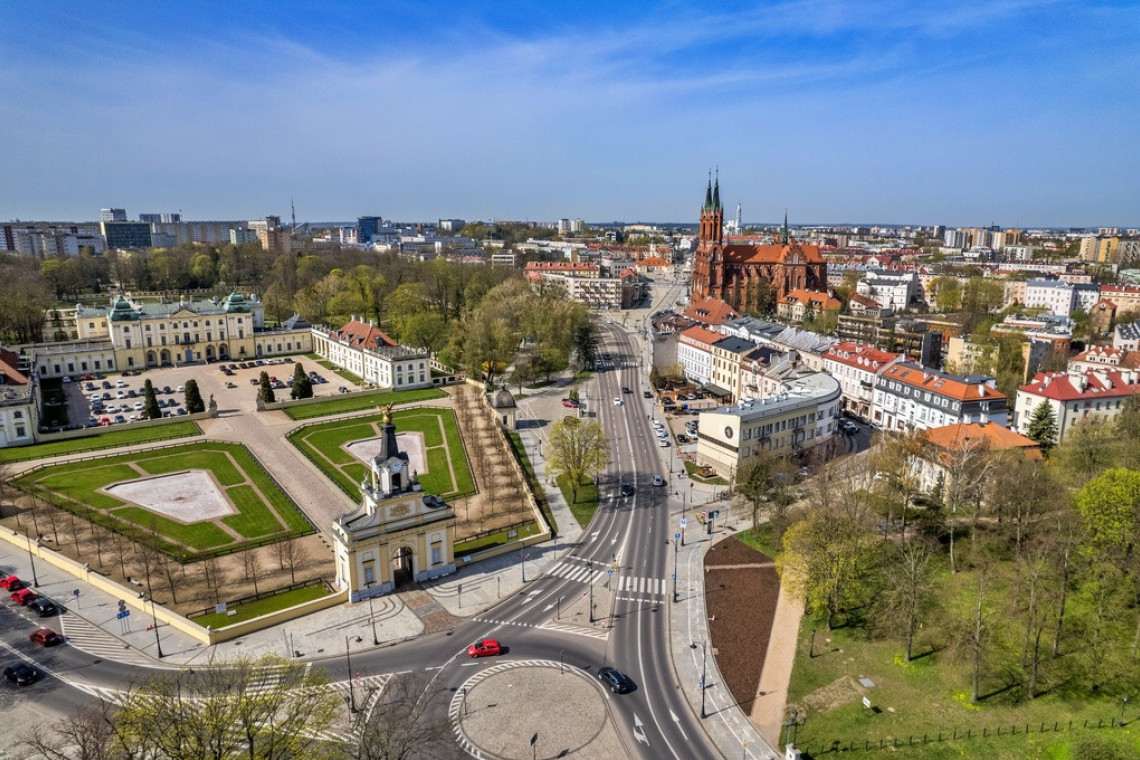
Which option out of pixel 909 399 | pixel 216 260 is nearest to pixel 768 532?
pixel 909 399

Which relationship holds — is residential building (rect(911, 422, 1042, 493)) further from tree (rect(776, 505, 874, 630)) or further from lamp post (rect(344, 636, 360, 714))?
lamp post (rect(344, 636, 360, 714))

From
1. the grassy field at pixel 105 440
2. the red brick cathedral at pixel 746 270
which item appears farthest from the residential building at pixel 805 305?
the grassy field at pixel 105 440

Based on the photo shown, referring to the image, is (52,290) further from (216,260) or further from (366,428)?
(366,428)

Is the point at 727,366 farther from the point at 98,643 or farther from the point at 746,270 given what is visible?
the point at 98,643

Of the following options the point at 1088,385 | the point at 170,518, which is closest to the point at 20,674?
the point at 170,518

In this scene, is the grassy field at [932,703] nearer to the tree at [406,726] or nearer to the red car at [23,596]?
the tree at [406,726]

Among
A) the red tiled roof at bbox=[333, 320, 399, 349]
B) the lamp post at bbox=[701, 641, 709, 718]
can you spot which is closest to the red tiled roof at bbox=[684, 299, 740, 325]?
the red tiled roof at bbox=[333, 320, 399, 349]

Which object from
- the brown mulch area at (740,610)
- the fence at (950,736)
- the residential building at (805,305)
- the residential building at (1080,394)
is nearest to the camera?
the fence at (950,736)
